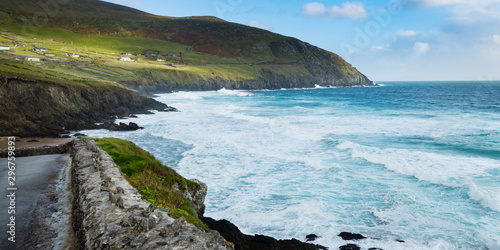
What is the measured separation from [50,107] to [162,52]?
380 ft

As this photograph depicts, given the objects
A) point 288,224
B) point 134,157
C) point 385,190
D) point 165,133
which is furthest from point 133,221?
point 165,133

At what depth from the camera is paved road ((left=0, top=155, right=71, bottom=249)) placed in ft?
23.6

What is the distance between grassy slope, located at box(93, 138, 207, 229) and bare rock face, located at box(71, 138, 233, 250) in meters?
0.96

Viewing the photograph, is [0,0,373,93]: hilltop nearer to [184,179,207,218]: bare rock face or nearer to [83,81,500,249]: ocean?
[83,81,500,249]: ocean

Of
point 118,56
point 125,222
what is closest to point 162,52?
point 118,56

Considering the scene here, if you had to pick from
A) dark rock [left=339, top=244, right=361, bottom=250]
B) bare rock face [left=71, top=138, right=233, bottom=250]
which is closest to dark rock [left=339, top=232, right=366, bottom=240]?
dark rock [left=339, top=244, right=361, bottom=250]

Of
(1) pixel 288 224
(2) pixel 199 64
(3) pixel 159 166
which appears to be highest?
(2) pixel 199 64

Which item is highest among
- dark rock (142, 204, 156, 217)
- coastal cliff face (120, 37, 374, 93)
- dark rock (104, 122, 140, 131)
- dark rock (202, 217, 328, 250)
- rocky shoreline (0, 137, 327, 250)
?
coastal cliff face (120, 37, 374, 93)

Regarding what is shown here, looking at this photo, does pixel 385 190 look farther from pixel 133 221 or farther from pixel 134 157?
pixel 133 221

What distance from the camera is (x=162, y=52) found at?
142875 mm

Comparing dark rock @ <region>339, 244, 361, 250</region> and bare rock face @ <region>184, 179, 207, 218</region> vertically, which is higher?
bare rock face @ <region>184, 179, 207, 218</region>

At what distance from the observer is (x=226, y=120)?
43.4 metres

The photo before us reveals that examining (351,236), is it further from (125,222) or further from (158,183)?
(125,222)

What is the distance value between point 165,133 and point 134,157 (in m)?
20.2
